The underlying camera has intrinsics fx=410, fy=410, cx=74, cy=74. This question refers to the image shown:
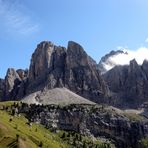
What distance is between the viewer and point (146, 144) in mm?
136125

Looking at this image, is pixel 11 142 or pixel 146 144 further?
pixel 11 142

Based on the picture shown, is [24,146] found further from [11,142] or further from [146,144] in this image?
[146,144]

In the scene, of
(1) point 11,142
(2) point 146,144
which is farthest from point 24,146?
(2) point 146,144

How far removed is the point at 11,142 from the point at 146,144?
69.1 meters

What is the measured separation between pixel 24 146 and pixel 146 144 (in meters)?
60.3

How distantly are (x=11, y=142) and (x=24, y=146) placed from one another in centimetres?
896

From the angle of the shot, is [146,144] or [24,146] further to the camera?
[24,146]

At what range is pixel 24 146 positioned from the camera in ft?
575

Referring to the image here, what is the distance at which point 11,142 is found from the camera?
181375mm
